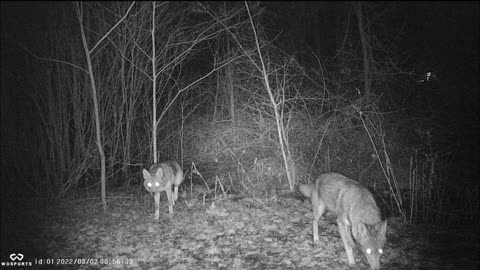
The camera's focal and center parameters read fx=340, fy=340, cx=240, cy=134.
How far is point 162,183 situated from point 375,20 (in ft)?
34.8

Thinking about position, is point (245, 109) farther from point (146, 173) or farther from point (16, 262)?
point (16, 262)

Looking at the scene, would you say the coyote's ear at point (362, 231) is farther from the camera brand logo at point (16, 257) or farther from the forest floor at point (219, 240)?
the camera brand logo at point (16, 257)

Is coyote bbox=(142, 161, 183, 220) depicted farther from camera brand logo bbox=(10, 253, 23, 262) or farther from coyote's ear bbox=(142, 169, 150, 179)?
camera brand logo bbox=(10, 253, 23, 262)

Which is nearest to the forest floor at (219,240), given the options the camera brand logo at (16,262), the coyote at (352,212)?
the camera brand logo at (16,262)

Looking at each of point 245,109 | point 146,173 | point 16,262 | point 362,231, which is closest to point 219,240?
point 146,173

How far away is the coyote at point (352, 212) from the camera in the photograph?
502 cm

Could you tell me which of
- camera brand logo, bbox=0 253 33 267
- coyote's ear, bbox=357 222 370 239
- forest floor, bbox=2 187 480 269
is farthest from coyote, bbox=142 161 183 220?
coyote's ear, bbox=357 222 370 239

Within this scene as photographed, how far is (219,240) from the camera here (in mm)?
6875

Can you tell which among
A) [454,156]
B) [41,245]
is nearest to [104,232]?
[41,245]

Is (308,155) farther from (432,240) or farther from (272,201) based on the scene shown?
(432,240)

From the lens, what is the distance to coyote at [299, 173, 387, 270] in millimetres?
5016

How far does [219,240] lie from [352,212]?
273 centimetres

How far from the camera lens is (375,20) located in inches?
529

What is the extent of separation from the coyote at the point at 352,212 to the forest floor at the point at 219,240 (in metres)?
0.59
